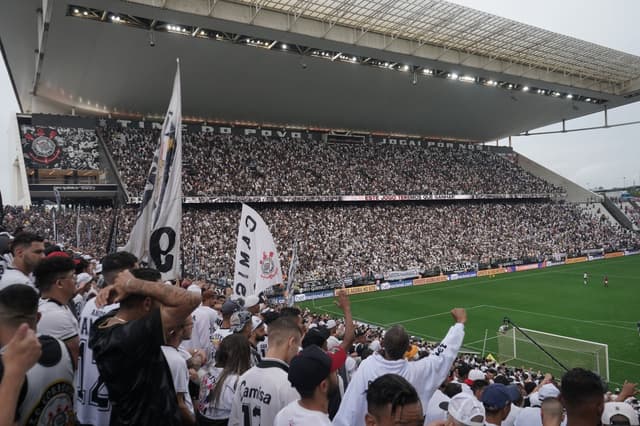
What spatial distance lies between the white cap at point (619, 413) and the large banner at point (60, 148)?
39890mm

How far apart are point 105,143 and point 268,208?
14447 mm

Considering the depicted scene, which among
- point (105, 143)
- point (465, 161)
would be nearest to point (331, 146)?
point (465, 161)

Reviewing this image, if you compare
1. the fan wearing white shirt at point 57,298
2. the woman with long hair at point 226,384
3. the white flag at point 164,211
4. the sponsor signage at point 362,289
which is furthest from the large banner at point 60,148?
the woman with long hair at point 226,384

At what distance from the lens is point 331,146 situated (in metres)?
49.8

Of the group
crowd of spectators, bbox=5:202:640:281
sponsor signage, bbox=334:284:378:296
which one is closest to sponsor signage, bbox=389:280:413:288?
crowd of spectators, bbox=5:202:640:281

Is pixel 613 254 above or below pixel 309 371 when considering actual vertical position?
below

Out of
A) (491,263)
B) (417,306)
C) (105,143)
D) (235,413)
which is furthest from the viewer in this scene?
(491,263)

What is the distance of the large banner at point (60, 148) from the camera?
35625 millimetres

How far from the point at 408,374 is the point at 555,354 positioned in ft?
48.3

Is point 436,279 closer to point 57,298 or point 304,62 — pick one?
point 304,62

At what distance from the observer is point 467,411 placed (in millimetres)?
2955

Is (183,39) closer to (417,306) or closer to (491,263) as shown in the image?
(417,306)

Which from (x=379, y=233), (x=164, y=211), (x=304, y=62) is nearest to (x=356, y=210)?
(x=379, y=233)

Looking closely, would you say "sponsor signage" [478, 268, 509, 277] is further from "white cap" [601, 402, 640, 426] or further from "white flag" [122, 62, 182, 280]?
"white cap" [601, 402, 640, 426]
